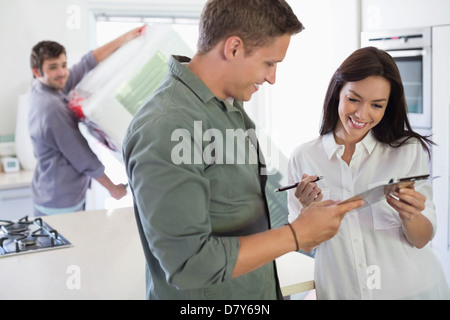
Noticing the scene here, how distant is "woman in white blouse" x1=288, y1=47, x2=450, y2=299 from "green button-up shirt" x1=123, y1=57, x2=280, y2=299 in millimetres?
342

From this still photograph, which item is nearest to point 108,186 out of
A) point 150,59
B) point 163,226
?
point 150,59

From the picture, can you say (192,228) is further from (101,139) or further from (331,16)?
(331,16)

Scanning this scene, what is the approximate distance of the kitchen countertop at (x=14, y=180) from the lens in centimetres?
340

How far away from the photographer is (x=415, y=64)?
9.03 feet

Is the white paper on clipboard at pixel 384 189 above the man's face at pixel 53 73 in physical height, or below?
below

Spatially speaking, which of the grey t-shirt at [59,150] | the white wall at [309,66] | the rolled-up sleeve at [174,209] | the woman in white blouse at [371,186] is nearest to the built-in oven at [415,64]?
the white wall at [309,66]

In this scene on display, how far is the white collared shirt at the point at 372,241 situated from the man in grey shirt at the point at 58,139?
4.48ft

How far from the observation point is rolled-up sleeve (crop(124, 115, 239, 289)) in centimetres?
97

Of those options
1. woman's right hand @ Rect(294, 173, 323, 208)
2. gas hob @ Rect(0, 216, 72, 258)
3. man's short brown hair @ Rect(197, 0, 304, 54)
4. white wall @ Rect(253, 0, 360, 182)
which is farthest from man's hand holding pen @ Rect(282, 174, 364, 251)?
white wall @ Rect(253, 0, 360, 182)

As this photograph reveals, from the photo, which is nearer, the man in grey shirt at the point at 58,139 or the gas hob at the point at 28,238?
the gas hob at the point at 28,238

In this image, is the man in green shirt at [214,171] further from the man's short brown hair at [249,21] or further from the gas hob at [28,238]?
the gas hob at [28,238]

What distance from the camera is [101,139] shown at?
7.61 feet

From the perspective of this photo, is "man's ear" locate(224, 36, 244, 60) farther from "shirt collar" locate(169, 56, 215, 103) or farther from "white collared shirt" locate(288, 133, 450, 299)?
"white collared shirt" locate(288, 133, 450, 299)

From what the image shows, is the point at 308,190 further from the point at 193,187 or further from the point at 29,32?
the point at 29,32
